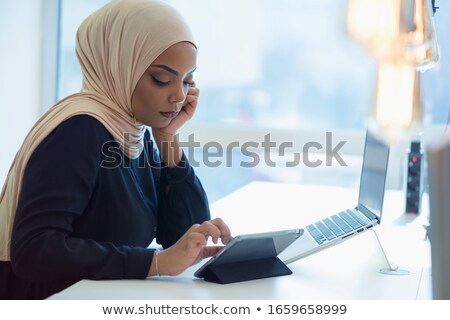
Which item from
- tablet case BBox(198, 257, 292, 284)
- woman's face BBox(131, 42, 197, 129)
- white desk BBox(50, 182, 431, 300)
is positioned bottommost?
white desk BBox(50, 182, 431, 300)

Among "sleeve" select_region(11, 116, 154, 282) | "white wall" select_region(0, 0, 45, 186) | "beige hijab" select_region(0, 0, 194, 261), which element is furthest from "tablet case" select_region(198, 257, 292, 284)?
"white wall" select_region(0, 0, 45, 186)

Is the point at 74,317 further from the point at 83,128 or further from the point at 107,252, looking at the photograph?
the point at 83,128

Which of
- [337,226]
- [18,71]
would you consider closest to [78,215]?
[337,226]

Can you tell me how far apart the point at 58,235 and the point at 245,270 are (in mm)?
344

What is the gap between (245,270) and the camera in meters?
1.22

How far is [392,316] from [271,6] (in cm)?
221

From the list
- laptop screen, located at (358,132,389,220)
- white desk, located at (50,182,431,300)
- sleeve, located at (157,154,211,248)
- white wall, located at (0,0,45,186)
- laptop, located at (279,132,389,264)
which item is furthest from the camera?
white wall, located at (0,0,45,186)


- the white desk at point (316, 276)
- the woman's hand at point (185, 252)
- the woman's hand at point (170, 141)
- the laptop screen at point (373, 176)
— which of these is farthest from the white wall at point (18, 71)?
the woman's hand at point (185, 252)

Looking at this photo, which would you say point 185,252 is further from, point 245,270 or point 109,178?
point 109,178

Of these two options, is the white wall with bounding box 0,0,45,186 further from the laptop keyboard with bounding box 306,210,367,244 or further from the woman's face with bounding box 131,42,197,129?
the laptop keyboard with bounding box 306,210,367,244

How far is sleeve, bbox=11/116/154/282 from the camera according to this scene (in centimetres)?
115

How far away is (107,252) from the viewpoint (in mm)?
1178

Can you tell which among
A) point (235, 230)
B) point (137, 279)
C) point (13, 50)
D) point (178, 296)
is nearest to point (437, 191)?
point (178, 296)

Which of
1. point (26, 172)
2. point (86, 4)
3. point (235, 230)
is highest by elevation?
point (86, 4)
